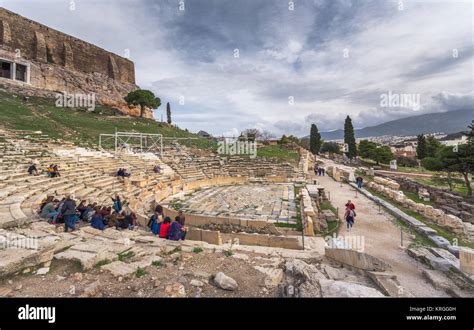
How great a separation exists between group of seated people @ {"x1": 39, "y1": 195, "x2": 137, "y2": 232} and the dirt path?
26.2 ft

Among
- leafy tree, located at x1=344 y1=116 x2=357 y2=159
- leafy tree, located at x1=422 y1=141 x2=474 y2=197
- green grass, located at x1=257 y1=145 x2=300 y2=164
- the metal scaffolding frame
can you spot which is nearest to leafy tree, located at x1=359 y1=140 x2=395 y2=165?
leafy tree, located at x1=344 y1=116 x2=357 y2=159

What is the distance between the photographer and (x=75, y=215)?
7062mm

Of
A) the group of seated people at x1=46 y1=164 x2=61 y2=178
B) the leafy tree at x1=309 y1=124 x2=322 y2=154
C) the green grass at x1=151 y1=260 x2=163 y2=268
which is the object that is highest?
the leafy tree at x1=309 y1=124 x2=322 y2=154

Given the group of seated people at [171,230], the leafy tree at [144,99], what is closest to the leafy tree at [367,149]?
the leafy tree at [144,99]

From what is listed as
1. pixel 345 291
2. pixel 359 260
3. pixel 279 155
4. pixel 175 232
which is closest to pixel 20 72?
pixel 279 155

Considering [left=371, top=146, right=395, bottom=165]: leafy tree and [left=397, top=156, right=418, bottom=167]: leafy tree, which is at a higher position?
[left=371, top=146, right=395, bottom=165]: leafy tree

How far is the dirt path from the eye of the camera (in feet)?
17.3

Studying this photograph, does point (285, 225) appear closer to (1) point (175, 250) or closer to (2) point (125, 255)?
(1) point (175, 250)

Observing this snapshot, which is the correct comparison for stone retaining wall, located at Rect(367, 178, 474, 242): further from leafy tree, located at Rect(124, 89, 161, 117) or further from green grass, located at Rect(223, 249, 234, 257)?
leafy tree, located at Rect(124, 89, 161, 117)

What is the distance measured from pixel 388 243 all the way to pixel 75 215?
9983mm

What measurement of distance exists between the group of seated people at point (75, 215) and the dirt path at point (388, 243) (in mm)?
7973
